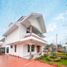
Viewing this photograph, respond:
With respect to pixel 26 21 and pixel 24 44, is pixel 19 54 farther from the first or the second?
pixel 26 21

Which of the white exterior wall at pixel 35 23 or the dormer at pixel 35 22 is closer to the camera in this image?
the dormer at pixel 35 22

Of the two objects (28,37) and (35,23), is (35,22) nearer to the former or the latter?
(35,23)

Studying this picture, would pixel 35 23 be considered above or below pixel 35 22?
below

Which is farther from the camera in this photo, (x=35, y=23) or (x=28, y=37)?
(x=35, y=23)

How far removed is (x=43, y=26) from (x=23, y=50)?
25.5 feet

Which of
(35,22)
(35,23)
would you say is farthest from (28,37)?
(35,22)

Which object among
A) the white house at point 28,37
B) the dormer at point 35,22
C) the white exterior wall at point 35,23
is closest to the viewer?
the white house at point 28,37

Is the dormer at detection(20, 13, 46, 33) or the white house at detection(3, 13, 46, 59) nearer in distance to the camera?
the white house at detection(3, 13, 46, 59)

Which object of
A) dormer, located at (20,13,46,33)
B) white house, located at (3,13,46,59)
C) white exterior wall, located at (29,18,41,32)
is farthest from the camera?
white exterior wall, located at (29,18,41,32)

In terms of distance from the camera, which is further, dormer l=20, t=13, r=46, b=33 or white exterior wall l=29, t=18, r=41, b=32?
white exterior wall l=29, t=18, r=41, b=32

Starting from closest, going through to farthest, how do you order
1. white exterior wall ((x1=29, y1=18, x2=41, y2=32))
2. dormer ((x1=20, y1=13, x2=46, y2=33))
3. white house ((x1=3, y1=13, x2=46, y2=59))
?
white house ((x1=3, y1=13, x2=46, y2=59)) < dormer ((x1=20, y1=13, x2=46, y2=33)) < white exterior wall ((x1=29, y1=18, x2=41, y2=32))

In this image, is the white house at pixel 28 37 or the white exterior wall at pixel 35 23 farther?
the white exterior wall at pixel 35 23

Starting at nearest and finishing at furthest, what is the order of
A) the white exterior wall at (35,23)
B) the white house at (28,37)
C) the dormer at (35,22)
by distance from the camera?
the white house at (28,37) → the dormer at (35,22) → the white exterior wall at (35,23)

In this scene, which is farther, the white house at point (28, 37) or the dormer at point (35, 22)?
the dormer at point (35, 22)
